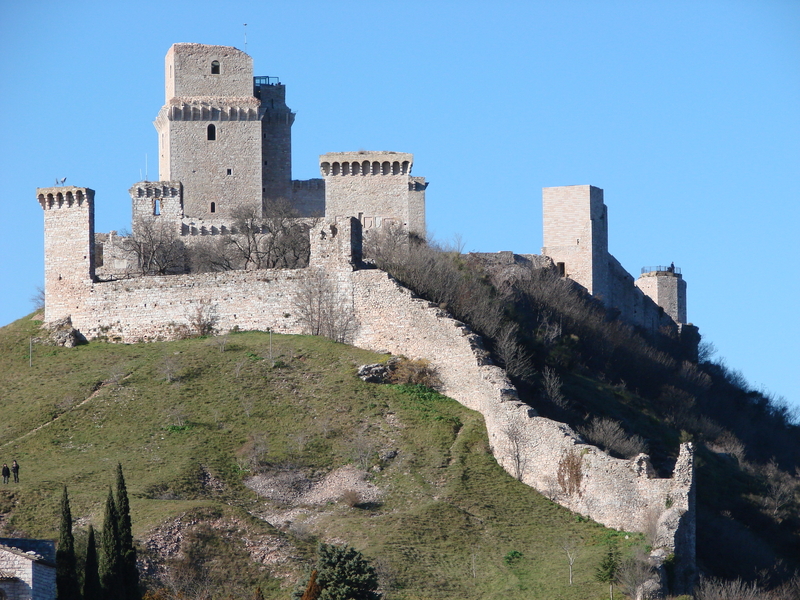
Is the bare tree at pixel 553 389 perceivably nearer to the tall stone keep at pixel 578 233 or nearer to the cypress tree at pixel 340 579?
the tall stone keep at pixel 578 233

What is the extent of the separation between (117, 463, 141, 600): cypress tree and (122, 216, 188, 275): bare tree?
2547cm

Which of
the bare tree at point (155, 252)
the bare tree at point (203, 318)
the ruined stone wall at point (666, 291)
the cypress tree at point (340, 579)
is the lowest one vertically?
the cypress tree at point (340, 579)

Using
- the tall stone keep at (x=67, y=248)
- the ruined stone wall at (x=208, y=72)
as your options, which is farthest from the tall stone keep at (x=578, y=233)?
the tall stone keep at (x=67, y=248)

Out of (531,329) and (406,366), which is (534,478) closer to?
(406,366)

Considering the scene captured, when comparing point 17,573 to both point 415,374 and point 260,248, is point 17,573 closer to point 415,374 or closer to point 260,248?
point 415,374

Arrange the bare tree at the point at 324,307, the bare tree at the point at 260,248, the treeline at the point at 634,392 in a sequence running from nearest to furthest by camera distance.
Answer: the treeline at the point at 634,392, the bare tree at the point at 324,307, the bare tree at the point at 260,248

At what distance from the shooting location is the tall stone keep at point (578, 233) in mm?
72750

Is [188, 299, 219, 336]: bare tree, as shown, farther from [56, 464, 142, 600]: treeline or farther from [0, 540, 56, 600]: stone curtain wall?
[0, 540, 56, 600]: stone curtain wall

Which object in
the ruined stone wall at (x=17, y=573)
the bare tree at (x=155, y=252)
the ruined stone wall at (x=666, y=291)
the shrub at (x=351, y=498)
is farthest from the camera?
the ruined stone wall at (x=666, y=291)

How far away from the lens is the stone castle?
47.7 meters

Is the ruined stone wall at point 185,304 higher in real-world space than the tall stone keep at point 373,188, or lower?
lower

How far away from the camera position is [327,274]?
192 feet

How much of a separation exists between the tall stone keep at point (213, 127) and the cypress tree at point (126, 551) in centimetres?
3561

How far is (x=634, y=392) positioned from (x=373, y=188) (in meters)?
15.4
